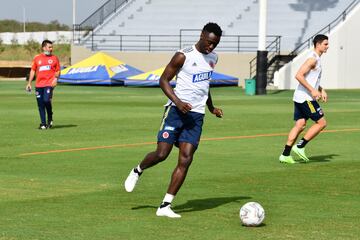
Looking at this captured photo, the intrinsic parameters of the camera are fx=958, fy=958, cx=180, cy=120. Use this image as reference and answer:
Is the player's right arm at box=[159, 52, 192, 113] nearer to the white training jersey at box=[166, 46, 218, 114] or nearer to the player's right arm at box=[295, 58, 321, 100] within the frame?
the white training jersey at box=[166, 46, 218, 114]

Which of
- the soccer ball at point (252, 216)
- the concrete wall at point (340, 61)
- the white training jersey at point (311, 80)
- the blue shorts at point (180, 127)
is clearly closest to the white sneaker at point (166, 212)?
the blue shorts at point (180, 127)

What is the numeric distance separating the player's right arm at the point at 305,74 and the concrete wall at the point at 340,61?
3463 cm

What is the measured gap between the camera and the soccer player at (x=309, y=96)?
51.9ft

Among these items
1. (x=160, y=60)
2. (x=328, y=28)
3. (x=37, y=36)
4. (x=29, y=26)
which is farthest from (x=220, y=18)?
(x=29, y=26)

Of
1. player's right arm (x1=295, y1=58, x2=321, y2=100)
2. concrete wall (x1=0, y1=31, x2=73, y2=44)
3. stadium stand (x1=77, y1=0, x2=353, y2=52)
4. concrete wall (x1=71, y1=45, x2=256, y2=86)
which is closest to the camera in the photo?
player's right arm (x1=295, y1=58, x2=321, y2=100)

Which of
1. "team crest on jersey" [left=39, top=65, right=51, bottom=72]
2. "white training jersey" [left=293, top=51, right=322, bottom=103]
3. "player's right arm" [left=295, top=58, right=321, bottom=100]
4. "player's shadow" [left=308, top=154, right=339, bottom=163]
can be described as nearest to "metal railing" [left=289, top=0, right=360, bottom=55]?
"team crest on jersey" [left=39, top=65, right=51, bottom=72]

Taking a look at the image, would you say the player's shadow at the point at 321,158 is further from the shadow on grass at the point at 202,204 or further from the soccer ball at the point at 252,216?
the soccer ball at the point at 252,216

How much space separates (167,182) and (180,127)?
2.81 m

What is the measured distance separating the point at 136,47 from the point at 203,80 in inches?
1980

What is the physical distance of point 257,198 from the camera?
11836mm

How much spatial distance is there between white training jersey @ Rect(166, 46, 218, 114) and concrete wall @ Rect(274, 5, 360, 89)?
40.0 m

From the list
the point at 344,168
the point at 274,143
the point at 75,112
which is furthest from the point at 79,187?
the point at 75,112

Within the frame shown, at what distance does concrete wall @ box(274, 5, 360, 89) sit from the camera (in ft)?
166

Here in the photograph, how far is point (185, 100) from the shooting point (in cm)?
1077
